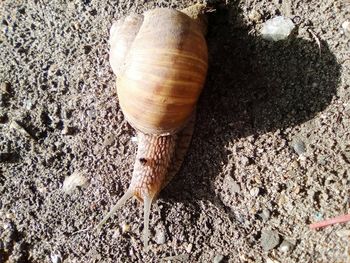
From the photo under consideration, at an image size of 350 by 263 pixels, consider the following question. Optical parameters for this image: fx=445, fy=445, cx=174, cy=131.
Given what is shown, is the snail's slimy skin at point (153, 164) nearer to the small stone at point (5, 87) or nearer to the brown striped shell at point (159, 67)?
the brown striped shell at point (159, 67)

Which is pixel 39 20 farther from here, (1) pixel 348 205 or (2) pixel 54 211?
(1) pixel 348 205

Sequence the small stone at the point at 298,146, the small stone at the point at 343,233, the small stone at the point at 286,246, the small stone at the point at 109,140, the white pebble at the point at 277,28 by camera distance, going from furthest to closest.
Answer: the small stone at the point at 109,140
the white pebble at the point at 277,28
the small stone at the point at 298,146
the small stone at the point at 286,246
the small stone at the point at 343,233

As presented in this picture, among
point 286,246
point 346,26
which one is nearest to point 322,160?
point 286,246

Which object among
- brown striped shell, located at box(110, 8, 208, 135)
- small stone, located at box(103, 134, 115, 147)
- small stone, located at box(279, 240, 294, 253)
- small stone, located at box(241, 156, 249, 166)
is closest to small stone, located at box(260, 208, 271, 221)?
small stone, located at box(279, 240, 294, 253)

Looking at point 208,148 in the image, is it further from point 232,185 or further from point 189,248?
point 189,248

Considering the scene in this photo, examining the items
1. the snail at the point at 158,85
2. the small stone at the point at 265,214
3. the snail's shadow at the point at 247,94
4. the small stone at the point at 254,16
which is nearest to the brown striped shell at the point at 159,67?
the snail at the point at 158,85

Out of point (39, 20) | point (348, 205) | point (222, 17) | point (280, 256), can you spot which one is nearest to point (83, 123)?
point (39, 20)
